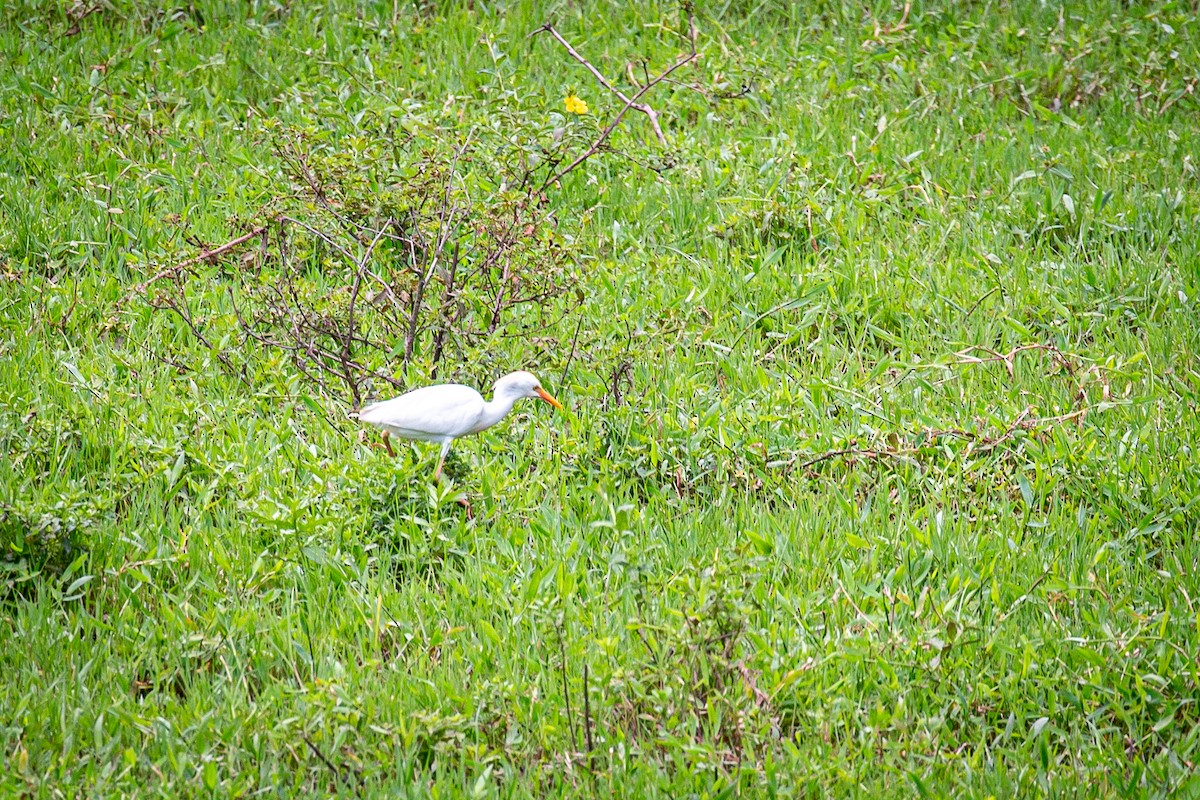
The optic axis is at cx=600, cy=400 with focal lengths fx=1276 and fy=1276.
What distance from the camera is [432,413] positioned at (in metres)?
4.63

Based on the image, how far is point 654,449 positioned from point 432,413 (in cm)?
102

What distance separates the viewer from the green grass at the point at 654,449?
3.90 m

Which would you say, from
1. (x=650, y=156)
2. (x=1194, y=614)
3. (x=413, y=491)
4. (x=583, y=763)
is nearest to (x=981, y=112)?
(x=650, y=156)

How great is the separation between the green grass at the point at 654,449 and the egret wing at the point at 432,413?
227 millimetres

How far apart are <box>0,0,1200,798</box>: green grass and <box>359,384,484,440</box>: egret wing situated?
23cm

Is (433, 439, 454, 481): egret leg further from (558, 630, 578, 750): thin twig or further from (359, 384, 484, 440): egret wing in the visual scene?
(558, 630, 578, 750): thin twig

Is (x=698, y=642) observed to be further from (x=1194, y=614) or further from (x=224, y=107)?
(x=224, y=107)

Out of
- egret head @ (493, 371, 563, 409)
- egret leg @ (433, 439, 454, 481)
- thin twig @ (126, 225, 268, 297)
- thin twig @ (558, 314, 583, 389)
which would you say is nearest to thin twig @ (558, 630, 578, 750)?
egret leg @ (433, 439, 454, 481)

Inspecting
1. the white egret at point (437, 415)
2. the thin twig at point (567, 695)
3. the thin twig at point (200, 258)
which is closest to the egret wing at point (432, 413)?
the white egret at point (437, 415)

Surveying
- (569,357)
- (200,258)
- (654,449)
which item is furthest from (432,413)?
(200,258)

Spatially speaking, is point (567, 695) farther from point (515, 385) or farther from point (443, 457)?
point (515, 385)

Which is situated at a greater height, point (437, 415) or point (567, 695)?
point (437, 415)

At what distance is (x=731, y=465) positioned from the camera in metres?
5.20

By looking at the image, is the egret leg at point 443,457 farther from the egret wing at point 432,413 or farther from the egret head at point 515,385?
the egret head at point 515,385
